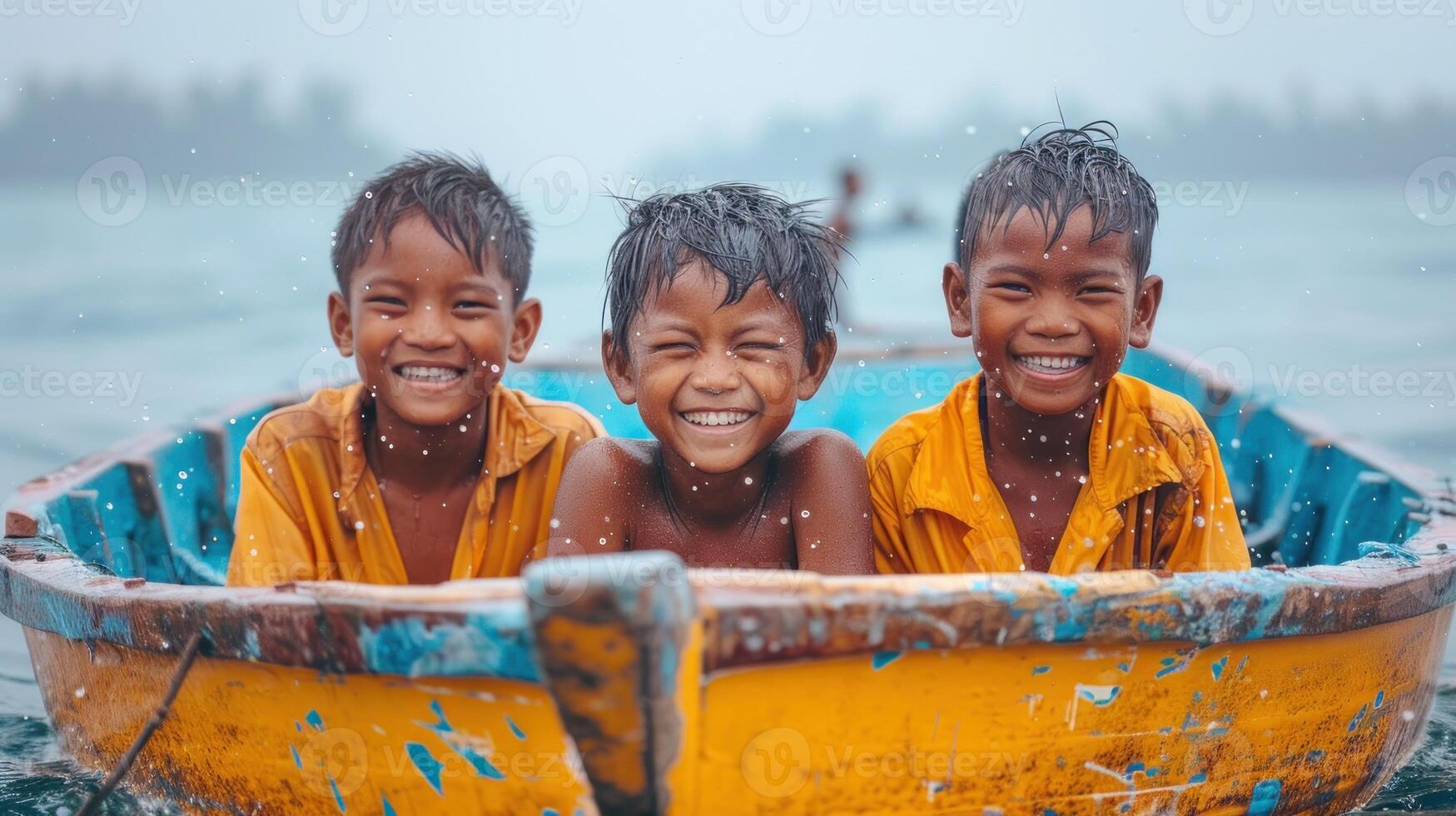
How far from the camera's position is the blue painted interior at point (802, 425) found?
3.96m

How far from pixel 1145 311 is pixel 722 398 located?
115 cm

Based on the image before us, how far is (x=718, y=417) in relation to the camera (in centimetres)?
282

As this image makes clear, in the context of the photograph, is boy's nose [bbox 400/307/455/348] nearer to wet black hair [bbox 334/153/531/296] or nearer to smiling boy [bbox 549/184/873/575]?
wet black hair [bbox 334/153/531/296]

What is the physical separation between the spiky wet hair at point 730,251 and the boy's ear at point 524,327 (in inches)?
20.2

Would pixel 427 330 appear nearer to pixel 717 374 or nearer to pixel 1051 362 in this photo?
pixel 717 374

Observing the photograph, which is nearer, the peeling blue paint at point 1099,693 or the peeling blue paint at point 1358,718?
the peeling blue paint at point 1099,693

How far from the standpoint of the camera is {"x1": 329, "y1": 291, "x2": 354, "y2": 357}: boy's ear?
3.40 metres

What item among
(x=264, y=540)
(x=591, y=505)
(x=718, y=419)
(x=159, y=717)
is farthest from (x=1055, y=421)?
(x=159, y=717)

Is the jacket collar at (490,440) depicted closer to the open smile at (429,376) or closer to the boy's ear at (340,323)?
the boy's ear at (340,323)

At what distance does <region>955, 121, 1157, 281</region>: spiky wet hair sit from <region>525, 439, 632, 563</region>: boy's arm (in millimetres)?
1012

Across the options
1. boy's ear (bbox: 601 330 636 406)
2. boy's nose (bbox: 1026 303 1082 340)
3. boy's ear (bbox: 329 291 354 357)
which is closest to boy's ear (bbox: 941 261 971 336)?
boy's nose (bbox: 1026 303 1082 340)

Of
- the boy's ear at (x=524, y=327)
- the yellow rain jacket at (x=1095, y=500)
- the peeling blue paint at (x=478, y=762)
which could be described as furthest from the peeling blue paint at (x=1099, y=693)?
the boy's ear at (x=524, y=327)

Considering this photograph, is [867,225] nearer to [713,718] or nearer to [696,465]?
[696,465]

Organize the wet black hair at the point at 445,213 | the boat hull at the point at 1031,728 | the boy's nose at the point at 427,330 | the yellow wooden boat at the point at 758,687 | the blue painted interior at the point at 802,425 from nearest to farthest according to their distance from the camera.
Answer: the yellow wooden boat at the point at 758,687 → the boat hull at the point at 1031,728 → the boy's nose at the point at 427,330 → the wet black hair at the point at 445,213 → the blue painted interior at the point at 802,425
